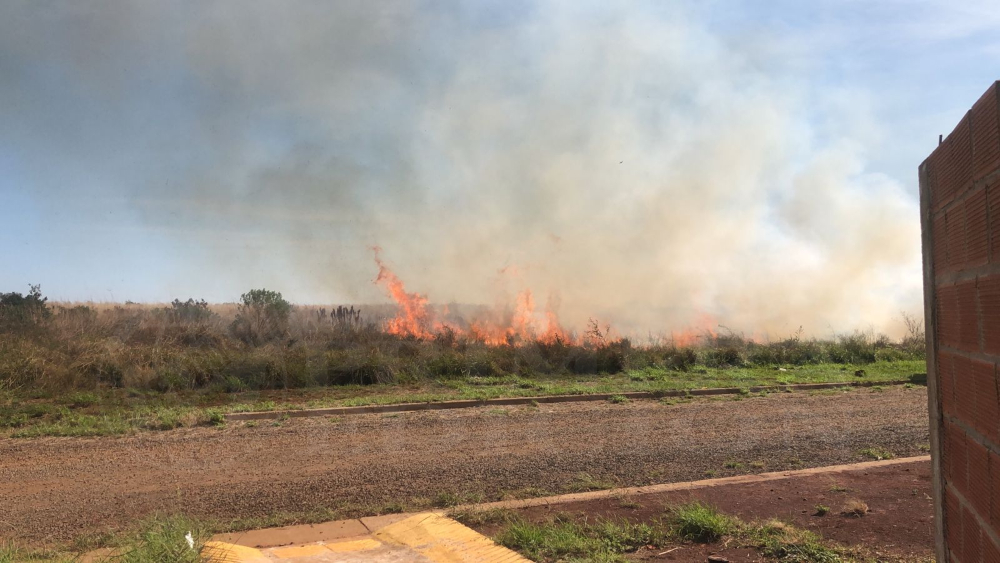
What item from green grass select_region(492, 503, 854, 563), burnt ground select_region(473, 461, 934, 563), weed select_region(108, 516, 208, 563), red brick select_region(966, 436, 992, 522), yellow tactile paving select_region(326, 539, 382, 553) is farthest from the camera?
yellow tactile paving select_region(326, 539, 382, 553)

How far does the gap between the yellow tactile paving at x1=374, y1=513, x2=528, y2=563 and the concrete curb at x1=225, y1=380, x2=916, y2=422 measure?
6.19 metres

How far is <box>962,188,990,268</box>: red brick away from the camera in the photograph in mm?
2424

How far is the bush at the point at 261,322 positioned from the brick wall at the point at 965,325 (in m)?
19.5

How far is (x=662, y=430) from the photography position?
1024cm

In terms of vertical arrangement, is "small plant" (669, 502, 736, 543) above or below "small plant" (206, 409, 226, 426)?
below

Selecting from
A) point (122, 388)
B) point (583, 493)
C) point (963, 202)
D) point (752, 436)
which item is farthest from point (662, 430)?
point (122, 388)

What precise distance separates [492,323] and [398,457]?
17.5 metres

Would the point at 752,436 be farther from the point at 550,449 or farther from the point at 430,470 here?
the point at 430,470

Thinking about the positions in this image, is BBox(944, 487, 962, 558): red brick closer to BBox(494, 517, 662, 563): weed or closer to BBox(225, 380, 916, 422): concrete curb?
BBox(494, 517, 662, 563): weed

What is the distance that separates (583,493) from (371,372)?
9.40 meters

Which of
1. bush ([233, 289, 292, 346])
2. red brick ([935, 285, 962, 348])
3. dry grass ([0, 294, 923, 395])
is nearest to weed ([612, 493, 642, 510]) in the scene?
red brick ([935, 285, 962, 348])

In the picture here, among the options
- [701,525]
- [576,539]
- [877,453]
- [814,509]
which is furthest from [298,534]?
[877,453]

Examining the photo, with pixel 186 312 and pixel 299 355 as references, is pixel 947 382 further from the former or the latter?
pixel 186 312

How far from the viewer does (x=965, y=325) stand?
2.64m
